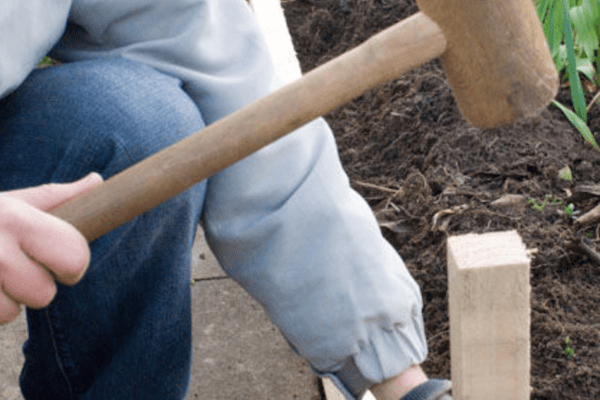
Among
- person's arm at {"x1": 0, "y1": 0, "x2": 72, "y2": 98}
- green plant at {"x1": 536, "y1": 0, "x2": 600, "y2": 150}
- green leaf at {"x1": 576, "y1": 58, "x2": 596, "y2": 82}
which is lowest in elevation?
green leaf at {"x1": 576, "y1": 58, "x2": 596, "y2": 82}

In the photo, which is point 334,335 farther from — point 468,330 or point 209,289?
point 209,289

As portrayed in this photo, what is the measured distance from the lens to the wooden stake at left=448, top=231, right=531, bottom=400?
1.22 meters

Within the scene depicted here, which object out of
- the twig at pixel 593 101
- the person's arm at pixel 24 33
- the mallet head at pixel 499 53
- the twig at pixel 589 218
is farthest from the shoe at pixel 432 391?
the twig at pixel 593 101

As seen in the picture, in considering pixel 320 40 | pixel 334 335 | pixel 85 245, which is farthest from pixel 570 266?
pixel 320 40

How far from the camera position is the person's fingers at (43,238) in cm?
133

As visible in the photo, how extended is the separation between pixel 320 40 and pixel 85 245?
218cm

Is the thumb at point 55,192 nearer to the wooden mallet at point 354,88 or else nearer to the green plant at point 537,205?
the wooden mallet at point 354,88

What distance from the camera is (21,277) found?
52.7 inches

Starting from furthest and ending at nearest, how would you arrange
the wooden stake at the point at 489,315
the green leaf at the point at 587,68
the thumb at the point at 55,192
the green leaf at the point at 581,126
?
the green leaf at the point at 587,68, the green leaf at the point at 581,126, the thumb at the point at 55,192, the wooden stake at the point at 489,315

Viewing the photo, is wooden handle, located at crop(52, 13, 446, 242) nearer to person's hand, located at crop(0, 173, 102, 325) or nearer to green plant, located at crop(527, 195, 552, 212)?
person's hand, located at crop(0, 173, 102, 325)

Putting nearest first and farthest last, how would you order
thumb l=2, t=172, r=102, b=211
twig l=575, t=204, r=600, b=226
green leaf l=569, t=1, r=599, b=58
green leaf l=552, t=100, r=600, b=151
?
thumb l=2, t=172, r=102, b=211 < twig l=575, t=204, r=600, b=226 < green leaf l=552, t=100, r=600, b=151 < green leaf l=569, t=1, r=599, b=58

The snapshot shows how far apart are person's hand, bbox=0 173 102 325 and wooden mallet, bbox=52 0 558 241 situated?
75mm

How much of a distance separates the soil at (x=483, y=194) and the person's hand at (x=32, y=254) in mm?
988

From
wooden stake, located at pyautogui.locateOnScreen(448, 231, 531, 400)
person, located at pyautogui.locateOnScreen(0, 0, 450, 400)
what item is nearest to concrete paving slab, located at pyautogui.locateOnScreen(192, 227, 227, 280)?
person, located at pyautogui.locateOnScreen(0, 0, 450, 400)
